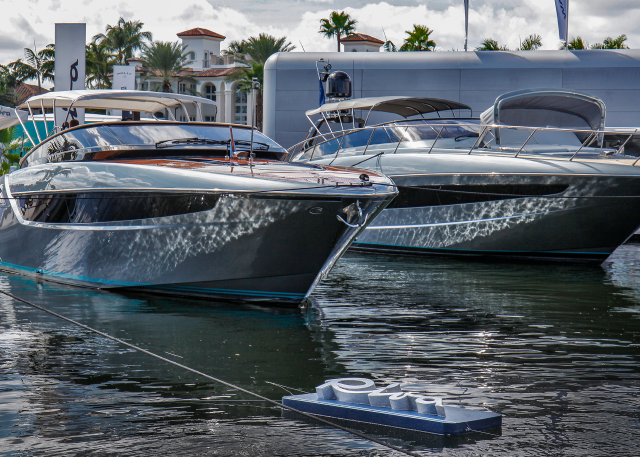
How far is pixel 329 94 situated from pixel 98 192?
324 inches

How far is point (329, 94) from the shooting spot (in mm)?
13984

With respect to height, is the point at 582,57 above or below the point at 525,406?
above

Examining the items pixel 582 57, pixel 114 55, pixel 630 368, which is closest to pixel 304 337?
pixel 630 368

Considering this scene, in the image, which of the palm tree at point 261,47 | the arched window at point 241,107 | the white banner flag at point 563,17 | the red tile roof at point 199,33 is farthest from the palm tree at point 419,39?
the red tile roof at point 199,33

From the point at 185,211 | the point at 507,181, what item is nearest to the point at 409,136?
the point at 507,181

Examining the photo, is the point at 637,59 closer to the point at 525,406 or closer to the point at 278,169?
the point at 278,169

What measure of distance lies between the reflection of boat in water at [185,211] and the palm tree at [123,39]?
47217mm

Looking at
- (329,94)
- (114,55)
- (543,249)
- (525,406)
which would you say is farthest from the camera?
(114,55)

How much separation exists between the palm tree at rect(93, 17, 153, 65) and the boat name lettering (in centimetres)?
5153

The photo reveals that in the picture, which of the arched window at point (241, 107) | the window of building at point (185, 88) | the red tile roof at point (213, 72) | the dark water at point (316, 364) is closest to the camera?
the dark water at point (316, 364)

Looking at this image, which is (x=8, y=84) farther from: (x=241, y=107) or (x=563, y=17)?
(x=563, y=17)

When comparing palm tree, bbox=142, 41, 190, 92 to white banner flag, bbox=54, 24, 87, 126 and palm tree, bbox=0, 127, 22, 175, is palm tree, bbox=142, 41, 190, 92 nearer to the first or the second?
palm tree, bbox=0, 127, 22, 175

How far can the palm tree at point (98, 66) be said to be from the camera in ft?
160

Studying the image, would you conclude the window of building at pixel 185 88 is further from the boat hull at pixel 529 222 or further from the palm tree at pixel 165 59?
the boat hull at pixel 529 222
